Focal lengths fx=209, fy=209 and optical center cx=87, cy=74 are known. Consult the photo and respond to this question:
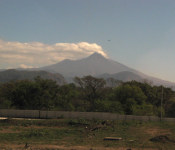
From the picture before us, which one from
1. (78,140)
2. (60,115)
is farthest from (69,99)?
(78,140)

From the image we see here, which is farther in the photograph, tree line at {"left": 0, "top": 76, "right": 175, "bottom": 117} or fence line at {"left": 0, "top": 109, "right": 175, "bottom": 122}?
tree line at {"left": 0, "top": 76, "right": 175, "bottom": 117}

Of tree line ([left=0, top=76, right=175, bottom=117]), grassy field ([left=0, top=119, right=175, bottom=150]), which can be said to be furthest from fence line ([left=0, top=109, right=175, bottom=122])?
tree line ([left=0, top=76, right=175, bottom=117])

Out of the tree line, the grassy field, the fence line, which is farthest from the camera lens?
the tree line

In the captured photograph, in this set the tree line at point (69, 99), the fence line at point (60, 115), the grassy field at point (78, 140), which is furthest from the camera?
the tree line at point (69, 99)

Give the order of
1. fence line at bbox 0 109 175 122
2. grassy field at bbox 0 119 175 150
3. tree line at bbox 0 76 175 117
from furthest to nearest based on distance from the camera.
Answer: tree line at bbox 0 76 175 117
fence line at bbox 0 109 175 122
grassy field at bbox 0 119 175 150

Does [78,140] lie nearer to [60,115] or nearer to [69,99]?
[60,115]

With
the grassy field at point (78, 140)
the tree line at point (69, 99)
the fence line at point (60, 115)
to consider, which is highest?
the tree line at point (69, 99)

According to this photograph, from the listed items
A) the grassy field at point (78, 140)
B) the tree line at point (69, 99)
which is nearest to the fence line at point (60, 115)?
the grassy field at point (78, 140)

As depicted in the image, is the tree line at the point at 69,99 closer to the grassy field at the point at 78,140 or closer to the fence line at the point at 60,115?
the fence line at the point at 60,115

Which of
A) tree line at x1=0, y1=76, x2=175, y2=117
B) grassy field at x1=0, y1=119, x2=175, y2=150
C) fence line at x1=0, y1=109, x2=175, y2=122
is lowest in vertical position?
grassy field at x1=0, y1=119, x2=175, y2=150

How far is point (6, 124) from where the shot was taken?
1264 inches

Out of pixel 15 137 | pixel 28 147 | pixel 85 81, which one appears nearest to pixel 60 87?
pixel 85 81

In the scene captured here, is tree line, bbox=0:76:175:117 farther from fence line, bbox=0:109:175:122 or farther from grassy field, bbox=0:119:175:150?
grassy field, bbox=0:119:175:150

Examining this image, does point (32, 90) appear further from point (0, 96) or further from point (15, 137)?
point (15, 137)
